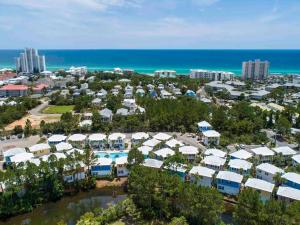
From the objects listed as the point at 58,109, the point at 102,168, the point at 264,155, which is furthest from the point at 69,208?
the point at 58,109

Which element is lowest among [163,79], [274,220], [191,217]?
[191,217]

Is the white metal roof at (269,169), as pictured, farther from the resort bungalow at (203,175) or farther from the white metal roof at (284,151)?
the white metal roof at (284,151)

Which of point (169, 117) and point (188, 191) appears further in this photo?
point (169, 117)

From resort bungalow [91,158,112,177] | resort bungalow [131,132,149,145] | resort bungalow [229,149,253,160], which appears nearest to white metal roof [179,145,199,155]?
resort bungalow [229,149,253,160]

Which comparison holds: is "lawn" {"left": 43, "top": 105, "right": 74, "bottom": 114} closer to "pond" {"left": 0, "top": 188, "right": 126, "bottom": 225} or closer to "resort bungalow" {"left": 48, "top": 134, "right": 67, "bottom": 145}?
"resort bungalow" {"left": 48, "top": 134, "right": 67, "bottom": 145}

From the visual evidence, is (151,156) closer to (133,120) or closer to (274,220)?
(133,120)

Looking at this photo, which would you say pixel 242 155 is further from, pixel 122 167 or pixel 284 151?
pixel 122 167

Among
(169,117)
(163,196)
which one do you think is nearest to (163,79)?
(169,117)
